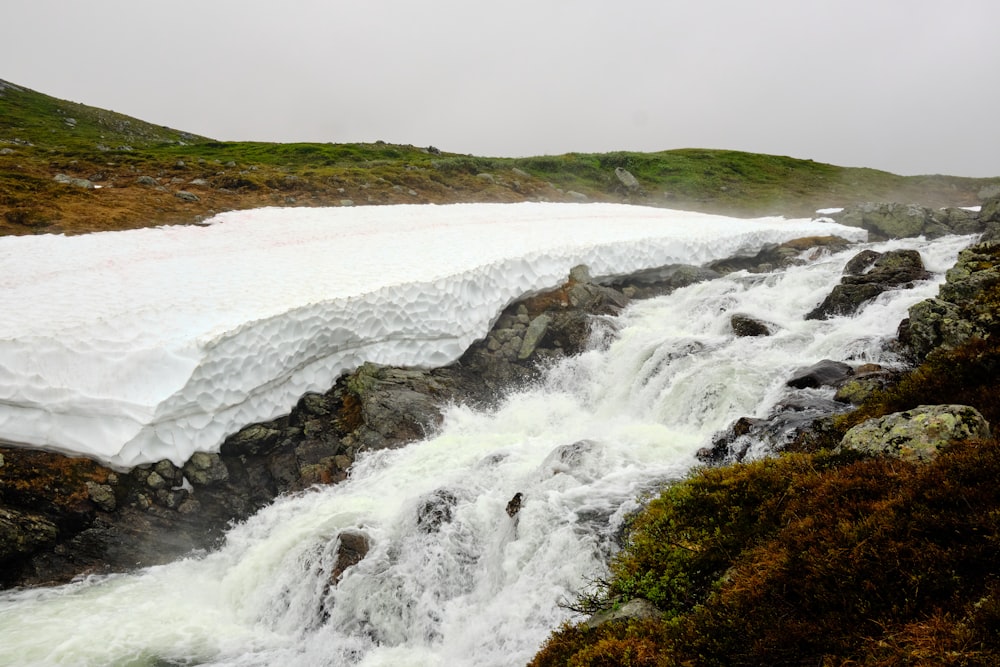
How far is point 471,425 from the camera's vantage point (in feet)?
59.0

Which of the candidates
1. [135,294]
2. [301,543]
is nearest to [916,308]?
[301,543]

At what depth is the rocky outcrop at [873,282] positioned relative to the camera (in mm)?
18031

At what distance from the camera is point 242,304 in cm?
1784

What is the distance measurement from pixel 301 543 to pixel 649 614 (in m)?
8.95

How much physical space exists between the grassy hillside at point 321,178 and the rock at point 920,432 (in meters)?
30.2

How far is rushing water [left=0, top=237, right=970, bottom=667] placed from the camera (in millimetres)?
10016

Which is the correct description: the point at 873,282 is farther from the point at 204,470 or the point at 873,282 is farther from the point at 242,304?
the point at 204,470

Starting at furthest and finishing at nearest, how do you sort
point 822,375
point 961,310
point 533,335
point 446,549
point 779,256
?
point 779,256 < point 533,335 < point 822,375 < point 446,549 < point 961,310

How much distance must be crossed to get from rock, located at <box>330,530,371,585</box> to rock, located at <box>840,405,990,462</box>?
30.7 feet

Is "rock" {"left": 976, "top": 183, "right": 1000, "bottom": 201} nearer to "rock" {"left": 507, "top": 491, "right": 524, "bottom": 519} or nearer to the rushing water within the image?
the rushing water

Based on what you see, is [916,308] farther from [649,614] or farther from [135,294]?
[135,294]

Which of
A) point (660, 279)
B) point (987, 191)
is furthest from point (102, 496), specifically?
point (987, 191)

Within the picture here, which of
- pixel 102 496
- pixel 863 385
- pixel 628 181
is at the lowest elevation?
pixel 102 496

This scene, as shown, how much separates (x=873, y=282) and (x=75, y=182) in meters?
39.0
